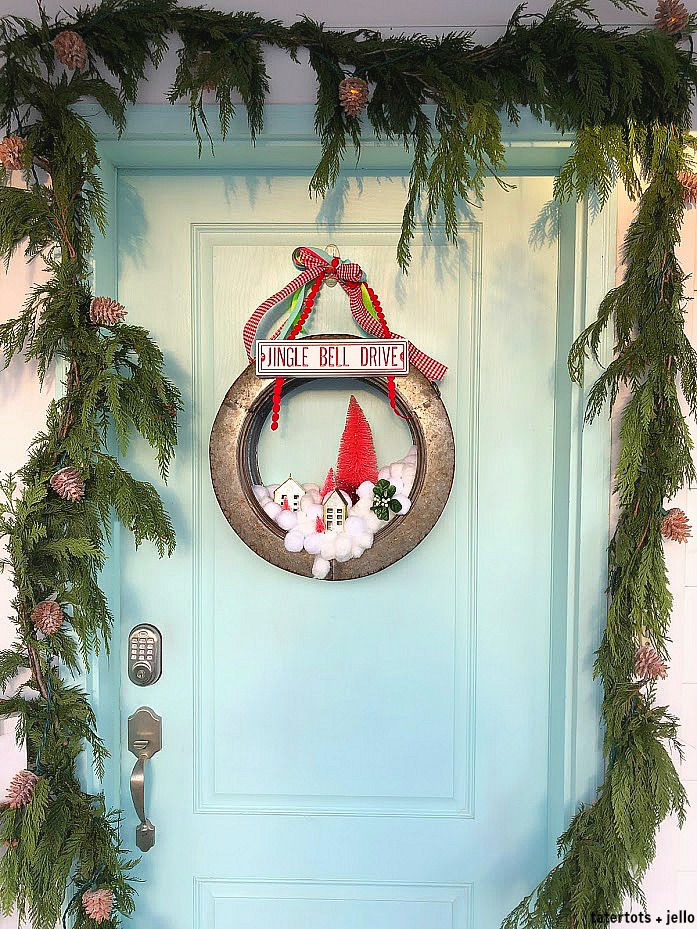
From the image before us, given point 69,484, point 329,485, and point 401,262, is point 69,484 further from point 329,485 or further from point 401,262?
point 401,262

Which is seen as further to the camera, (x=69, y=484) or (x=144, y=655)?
(x=144, y=655)

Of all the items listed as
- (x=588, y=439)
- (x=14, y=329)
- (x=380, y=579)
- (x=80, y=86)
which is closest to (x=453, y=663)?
(x=380, y=579)

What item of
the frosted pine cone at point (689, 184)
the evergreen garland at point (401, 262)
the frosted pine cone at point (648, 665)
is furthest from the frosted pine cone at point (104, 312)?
the frosted pine cone at point (648, 665)

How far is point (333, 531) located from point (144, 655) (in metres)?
0.49

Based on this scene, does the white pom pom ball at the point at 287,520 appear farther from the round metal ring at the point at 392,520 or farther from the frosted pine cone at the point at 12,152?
the frosted pine cone at the point at 12,152

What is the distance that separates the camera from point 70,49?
113 cm

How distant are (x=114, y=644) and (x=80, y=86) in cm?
106

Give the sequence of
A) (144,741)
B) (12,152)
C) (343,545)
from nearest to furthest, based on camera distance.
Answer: (12,152) → (343,545) → (144,741)

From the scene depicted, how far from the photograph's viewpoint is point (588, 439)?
1245 mm

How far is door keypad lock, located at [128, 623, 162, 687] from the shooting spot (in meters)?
1.38

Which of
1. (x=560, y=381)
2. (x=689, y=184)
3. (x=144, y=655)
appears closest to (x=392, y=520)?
(x=560, y=381)

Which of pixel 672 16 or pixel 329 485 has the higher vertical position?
pixel 672 16

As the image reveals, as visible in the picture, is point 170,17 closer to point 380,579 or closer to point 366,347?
point 366,347

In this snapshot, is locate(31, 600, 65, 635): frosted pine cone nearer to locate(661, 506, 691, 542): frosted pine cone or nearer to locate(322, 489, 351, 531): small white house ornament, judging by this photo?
locate(322, 489, 351, 531): small white house ornament
